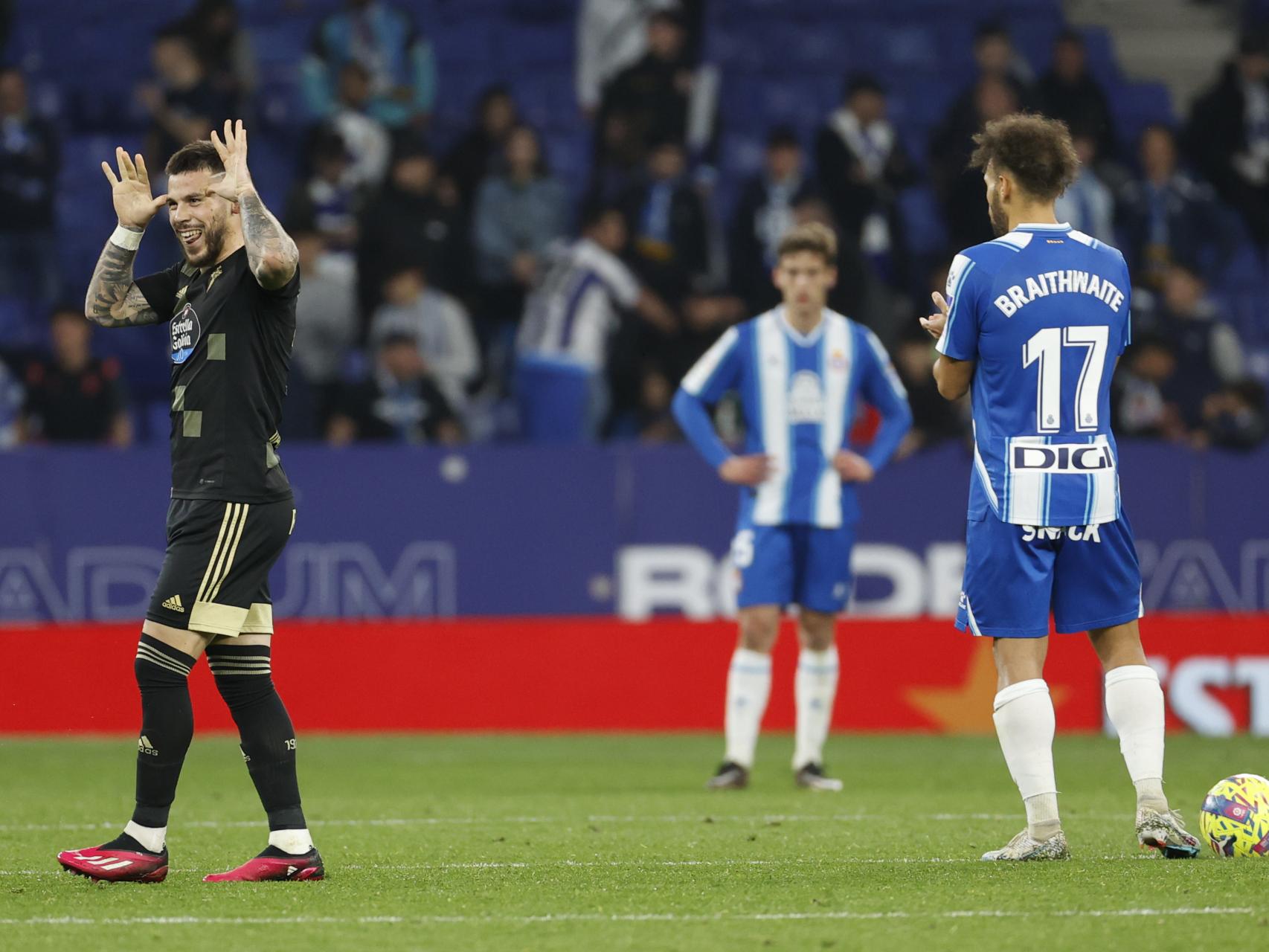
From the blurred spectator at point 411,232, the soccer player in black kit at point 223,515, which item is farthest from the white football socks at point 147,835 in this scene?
the blurred spectator at point 411,232

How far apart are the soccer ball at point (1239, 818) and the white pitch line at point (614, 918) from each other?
953mm

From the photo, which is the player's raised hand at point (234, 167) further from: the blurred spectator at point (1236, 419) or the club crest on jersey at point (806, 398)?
the blurred spectator at point (1236, 419)

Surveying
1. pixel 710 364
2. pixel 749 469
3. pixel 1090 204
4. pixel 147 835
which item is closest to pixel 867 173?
pixel 1090 204

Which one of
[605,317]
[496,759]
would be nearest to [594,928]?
[496,759]

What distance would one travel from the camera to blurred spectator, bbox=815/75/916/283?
14820 mm

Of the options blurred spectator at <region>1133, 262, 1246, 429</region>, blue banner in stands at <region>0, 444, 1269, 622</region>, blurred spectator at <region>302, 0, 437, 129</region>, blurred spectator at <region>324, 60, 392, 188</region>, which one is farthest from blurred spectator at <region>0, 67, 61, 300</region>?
blurred spectator at <region>1133, 262, 1246, 429</region>

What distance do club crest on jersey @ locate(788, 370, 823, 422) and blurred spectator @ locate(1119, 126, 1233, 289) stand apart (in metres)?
6.93

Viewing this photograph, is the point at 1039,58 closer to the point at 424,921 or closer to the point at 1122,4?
the point at 1122,4

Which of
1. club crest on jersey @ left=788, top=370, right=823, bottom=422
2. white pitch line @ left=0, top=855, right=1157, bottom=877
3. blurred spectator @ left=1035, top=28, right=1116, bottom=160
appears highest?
blurred spectator @ left=1035, top=28, right=1116, bottom=160

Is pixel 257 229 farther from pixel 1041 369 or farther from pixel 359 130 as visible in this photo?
pixel 359 130

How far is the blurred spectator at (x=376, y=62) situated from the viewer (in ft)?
50.6

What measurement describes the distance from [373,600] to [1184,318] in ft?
21.3

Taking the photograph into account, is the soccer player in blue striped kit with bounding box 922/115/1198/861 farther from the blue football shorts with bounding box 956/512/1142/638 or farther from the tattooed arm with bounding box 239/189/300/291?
the tattooed arm with bounding box 239/189/300/291

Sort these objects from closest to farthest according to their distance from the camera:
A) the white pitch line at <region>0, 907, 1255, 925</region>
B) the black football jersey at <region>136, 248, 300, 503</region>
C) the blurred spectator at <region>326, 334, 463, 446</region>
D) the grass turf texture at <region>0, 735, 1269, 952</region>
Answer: the grass turf texture at <region>0, 735, 1269, 952</region> → the white pitch line at <region>0, 907, 1255, 925</region> → the black football jersey at <region>136, 248, 300, 503</region> → the blurred spectator at <region>326, 334, 463, 446</region>
